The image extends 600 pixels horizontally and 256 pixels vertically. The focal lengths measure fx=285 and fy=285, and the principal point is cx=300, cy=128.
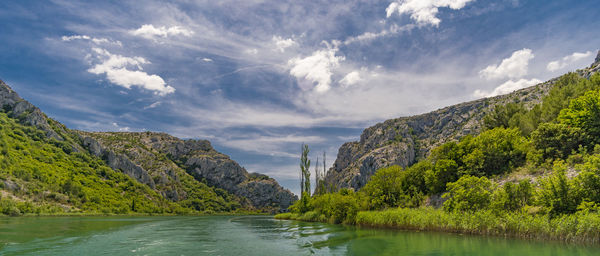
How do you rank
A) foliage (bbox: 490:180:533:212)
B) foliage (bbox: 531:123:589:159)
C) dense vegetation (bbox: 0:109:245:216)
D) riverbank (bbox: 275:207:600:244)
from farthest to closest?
dense vegetation (bbox: 0:109:245:216)
foliage (bbox: 531:123:589:159)
foliage (bbox: 490:180:533:212)
riverbank (bbox: 275:207:600:244)

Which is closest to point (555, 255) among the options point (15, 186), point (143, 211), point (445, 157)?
point (445, 157)

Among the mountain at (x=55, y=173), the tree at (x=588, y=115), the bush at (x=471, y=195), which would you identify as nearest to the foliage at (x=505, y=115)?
the tree at (x=588, y=115)

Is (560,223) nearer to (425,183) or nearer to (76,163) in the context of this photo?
(425,183)

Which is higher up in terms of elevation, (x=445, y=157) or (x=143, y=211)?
(x=445, y=157)

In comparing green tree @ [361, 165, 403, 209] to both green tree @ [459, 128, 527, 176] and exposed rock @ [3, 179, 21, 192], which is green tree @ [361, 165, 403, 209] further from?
exposed rock @ [3, 179, 21, 192]

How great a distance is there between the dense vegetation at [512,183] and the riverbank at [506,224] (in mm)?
85

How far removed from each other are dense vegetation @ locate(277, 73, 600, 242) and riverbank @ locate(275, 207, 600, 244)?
0.08 meters

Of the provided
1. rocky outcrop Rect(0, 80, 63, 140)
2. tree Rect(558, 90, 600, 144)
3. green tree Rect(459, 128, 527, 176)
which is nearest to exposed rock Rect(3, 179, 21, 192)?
rocky outcrop Rect(0, 80, 63, 140)

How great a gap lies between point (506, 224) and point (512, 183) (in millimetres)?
7443

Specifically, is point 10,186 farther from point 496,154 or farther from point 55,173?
point 496,154

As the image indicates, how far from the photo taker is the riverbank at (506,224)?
21922 millimetres

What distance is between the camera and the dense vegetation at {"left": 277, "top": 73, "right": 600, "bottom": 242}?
997 inches

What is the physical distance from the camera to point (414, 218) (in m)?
39.6

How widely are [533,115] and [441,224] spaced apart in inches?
1469
